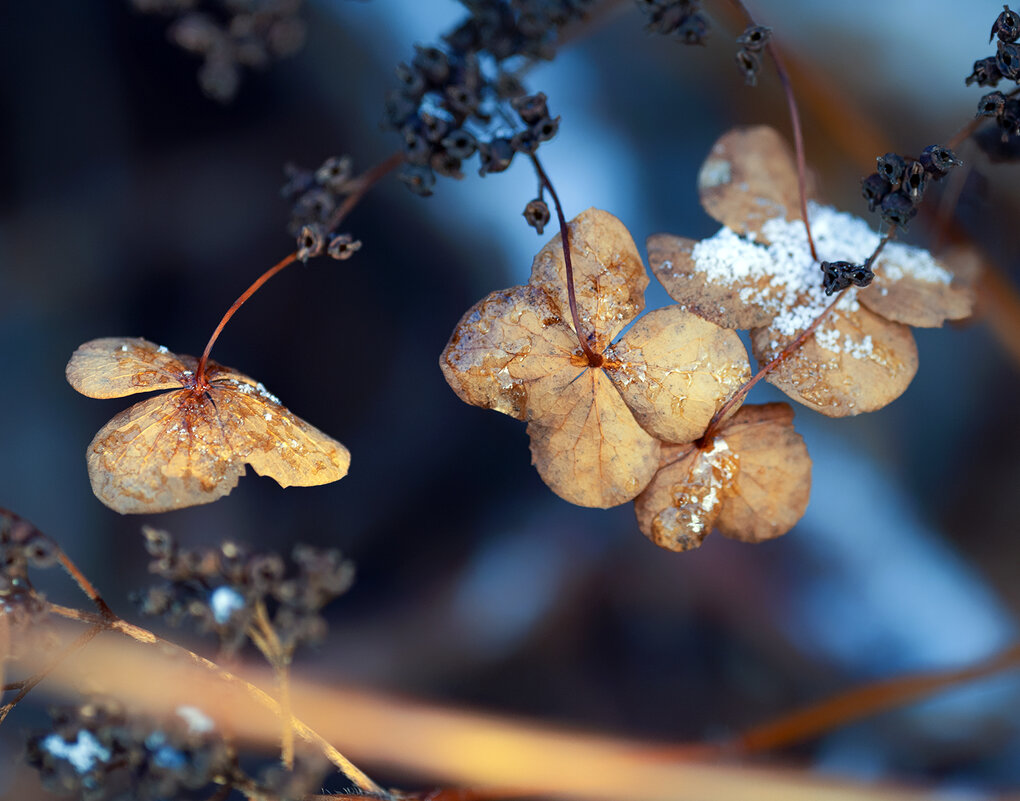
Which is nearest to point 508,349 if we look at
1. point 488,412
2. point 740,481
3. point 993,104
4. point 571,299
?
point 571,299

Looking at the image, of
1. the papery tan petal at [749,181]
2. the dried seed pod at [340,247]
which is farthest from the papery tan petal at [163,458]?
the papery tan petal at [749,181]

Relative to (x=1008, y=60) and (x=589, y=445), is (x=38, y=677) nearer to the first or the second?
(x=589, y=445)

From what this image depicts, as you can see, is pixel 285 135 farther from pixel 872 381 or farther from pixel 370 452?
pixel 872 381

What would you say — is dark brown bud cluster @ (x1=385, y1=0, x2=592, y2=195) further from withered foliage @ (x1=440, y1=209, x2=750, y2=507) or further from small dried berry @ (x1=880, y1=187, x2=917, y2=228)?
small dried berry @ (x1=880, y1=187, x2=917, y2=228)

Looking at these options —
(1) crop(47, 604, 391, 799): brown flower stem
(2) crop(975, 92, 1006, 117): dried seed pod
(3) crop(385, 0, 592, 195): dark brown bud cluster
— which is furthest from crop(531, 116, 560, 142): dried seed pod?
(1) crop(47, 604, 391, 799): brown flower stem

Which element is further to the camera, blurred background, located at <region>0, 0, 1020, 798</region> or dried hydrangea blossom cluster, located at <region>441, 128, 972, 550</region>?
blurred background, located at <region>0, 0, 1020, 798</region>
